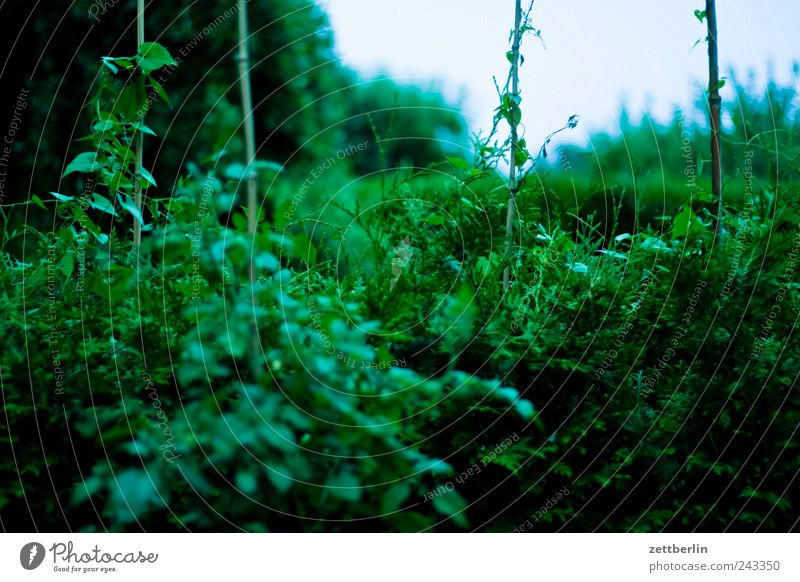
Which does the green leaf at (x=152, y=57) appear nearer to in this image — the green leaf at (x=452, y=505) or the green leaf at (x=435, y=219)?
the green leaf at (x=435, y=219)

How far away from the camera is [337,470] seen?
1512mm

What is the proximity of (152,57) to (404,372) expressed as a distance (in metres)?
1.41

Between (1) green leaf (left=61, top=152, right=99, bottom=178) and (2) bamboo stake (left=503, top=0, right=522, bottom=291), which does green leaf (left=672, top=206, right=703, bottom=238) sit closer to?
(2) bamboo stake (left=503, top=0, right=522, bottom=291)

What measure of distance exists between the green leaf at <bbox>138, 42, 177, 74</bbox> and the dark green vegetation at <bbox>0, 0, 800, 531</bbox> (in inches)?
0.5

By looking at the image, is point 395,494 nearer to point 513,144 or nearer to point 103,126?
point 513,144

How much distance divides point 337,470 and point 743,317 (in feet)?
4.16

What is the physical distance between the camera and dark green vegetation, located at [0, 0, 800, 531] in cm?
151

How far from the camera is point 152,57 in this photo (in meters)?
2.21

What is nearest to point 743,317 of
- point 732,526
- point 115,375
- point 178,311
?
point 732,526

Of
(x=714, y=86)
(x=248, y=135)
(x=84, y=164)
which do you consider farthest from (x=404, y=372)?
(x=714, y=86)

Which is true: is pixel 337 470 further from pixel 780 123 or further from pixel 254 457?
pixel 780 123

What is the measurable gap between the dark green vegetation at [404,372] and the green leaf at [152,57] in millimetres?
13

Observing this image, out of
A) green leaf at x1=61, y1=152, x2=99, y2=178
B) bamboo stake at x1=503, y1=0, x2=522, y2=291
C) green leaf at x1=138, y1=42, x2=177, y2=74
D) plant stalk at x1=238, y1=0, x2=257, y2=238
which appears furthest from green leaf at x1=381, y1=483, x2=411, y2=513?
green leaf at x1=138, y1=42, x2=177, y2=74

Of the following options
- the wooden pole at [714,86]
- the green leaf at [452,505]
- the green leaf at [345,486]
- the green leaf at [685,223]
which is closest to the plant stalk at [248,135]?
the green leaf at [345,486]
